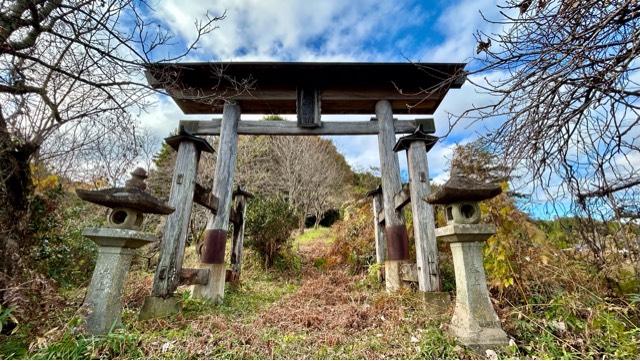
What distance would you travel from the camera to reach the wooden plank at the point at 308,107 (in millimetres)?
4195

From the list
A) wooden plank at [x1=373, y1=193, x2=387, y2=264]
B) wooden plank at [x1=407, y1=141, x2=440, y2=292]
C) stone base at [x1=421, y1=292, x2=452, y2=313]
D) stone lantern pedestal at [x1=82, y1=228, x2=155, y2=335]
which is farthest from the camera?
wooden plank at [x1=373, y1=193, x2=387, y2=264]

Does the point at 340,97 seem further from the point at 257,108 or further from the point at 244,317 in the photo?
the point at 244,317

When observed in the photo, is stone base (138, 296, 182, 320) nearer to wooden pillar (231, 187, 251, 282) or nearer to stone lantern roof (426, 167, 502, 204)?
wooden pillar (231, 187, 251, 282)

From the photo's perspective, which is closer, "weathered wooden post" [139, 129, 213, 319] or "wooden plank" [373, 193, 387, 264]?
"weathered wooden post" [139, 129, 213, 319]

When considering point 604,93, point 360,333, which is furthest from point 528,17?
point 360,333

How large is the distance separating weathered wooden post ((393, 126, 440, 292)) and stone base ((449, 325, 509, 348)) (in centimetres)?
98

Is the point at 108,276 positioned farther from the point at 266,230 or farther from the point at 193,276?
the point at 266,230

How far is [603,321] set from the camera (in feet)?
6.83

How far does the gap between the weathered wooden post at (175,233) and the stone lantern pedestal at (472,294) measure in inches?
107

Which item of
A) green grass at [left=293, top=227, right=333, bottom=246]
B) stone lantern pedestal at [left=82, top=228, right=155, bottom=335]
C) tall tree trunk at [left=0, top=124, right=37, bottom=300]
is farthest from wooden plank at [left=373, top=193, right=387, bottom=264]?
tall tree trunk at [left=0, top=124, right=37, bottom=300]

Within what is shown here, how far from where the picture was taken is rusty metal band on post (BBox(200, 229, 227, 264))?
11.7 ft

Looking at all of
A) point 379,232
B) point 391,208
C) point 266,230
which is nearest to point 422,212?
point 391,208

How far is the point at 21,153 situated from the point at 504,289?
16.8 feet

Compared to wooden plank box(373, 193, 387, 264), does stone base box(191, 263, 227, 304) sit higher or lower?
lower
